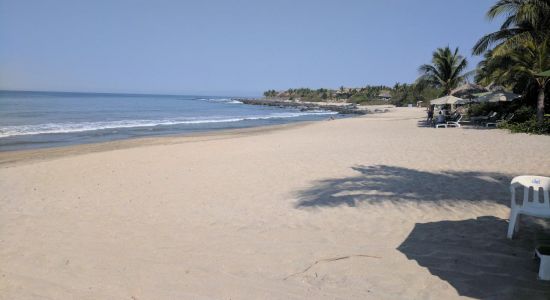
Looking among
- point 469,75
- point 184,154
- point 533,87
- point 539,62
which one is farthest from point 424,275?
point 469,75

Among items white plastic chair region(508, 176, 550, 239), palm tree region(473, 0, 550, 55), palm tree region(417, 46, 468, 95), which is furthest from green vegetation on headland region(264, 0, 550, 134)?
white plastic chair region(508, 176, 550, 239)

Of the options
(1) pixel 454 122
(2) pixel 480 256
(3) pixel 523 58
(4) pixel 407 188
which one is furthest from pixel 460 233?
(1) pixel 454 122

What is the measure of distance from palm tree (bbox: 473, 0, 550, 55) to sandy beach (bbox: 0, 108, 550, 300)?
29.3ft

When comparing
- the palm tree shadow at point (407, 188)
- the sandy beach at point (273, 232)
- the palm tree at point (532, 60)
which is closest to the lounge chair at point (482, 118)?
the palm tree at point (532, 60)

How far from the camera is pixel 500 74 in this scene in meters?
18.6

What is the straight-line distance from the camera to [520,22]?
1596 centimetres

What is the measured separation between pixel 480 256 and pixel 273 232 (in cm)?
222

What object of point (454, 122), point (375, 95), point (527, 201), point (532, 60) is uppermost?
point (375, 95)

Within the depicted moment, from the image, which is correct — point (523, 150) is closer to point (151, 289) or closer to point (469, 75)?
point (151, 289)

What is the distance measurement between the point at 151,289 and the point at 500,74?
2020 cm

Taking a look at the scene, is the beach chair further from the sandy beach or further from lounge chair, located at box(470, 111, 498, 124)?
the sandy beach

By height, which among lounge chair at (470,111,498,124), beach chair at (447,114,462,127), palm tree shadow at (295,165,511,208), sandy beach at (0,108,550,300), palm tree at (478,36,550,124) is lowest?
sandy beach at (0,108,550,300)

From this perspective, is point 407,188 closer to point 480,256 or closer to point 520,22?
point 480,256

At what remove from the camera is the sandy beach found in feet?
10.6
